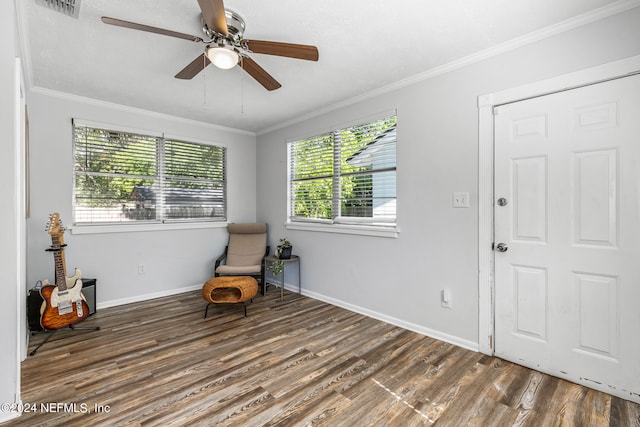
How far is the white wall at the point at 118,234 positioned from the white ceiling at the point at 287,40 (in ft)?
1.02

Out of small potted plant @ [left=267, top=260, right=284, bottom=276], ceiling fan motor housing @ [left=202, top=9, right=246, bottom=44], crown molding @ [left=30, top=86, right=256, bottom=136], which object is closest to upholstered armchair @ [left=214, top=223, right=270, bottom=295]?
small potted plant @ [left=267, top=260, right=284, bottom=276]

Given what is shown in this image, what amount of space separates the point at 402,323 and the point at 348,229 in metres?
1.17

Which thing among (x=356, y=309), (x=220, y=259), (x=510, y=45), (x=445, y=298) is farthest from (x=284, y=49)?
(x=220, y=259)

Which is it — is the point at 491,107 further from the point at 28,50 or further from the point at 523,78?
the point at 28,50

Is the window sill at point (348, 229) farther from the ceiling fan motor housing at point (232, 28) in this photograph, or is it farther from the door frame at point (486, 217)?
the ceiling fan motor housing at point (232, 28)

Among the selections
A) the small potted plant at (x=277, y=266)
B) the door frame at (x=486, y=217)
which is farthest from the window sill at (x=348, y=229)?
the door frame at (x=486, y=217)

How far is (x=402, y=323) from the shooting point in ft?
9.99

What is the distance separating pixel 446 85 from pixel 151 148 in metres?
3.61

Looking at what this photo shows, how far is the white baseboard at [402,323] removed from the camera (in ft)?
8.55

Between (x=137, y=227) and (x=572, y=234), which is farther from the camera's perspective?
(x=137, y=227)

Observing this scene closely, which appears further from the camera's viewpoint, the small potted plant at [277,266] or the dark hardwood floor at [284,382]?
the small potted plant at [277,266]

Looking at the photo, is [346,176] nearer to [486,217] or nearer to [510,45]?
[486,217]

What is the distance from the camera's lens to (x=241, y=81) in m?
2.98

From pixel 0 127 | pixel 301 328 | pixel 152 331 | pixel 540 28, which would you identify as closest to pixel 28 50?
pixel 0 127
